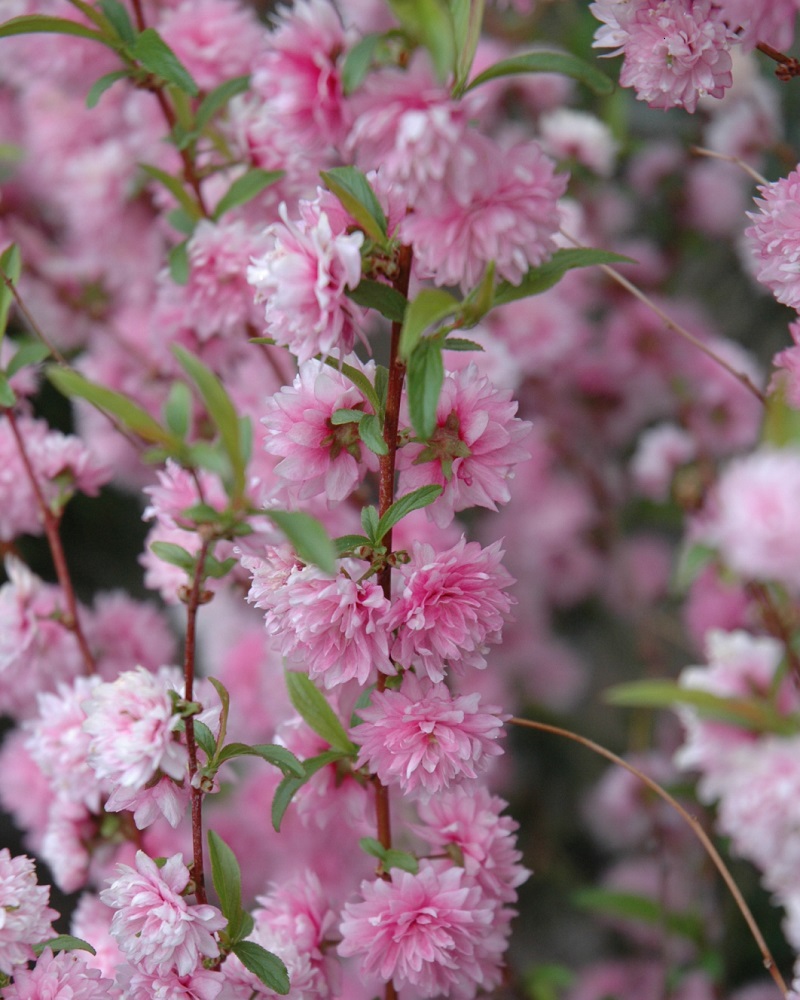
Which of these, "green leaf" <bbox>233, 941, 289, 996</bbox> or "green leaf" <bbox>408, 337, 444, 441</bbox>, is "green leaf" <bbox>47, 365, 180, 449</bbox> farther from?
"green leaf" <bbox>233, 941, 289, 996</bbox>

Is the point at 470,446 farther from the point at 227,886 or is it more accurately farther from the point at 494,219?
the point at 227,886

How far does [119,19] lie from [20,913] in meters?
0.56

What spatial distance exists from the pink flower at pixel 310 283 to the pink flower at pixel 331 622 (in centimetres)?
11

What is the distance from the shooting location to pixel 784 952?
1117 millimetres

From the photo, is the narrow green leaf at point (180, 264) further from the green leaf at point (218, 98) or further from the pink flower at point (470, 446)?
the pink flower at point (470, 446)

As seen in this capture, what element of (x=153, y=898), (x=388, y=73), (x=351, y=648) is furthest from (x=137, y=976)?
(x=388, y=73)

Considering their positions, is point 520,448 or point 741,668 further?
point 741,668

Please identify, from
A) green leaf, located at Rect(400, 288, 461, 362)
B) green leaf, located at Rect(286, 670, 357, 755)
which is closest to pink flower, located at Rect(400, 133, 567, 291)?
green leaf, located at Rect(400, 288, 461, 362)

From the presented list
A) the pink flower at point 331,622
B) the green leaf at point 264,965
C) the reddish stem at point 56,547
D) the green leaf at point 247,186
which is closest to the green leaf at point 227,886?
the green leaf at point 264,965

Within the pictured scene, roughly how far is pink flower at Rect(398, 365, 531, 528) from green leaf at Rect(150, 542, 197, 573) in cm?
12

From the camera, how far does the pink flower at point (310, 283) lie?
0.41 metres

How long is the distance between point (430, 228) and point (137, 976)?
395 millimetres

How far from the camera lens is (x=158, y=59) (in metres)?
0.62

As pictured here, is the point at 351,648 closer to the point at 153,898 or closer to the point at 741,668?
the point at 153,898
